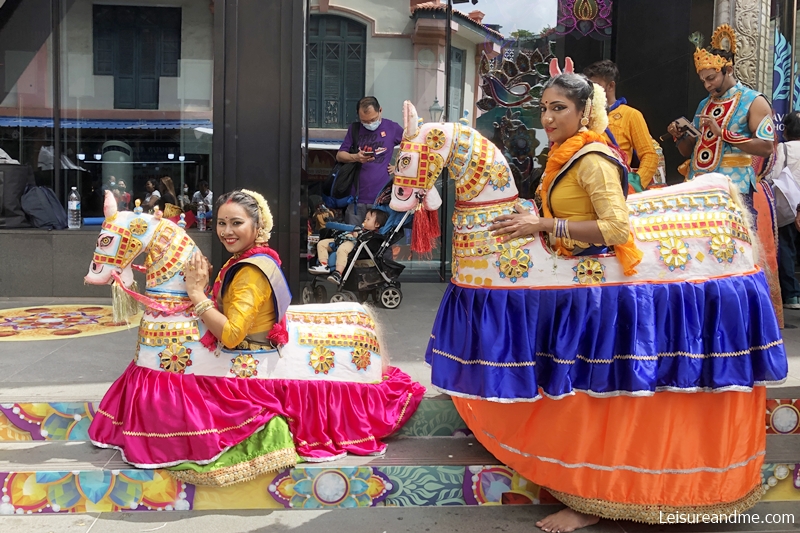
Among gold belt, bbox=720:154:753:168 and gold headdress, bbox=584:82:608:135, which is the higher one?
gold headdress, bbox=584:82:608:135

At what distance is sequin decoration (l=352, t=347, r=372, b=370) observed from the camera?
12.2 ft

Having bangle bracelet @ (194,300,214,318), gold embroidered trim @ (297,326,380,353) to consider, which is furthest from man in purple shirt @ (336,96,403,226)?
bangle bracelet @ (194,300,214,318)

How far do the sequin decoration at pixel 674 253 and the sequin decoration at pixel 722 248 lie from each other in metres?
0.13

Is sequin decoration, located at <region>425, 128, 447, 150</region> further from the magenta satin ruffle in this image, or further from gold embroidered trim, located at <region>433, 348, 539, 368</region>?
the magenta satin ruffle

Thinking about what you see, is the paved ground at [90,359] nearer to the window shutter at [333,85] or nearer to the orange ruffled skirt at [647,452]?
the orange ruffled skirt at [647,452]

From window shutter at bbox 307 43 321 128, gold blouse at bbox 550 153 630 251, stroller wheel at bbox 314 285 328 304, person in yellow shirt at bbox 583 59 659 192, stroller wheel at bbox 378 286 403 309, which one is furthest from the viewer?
window shutter at bbox 307 43 321 128

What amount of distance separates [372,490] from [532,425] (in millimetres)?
844

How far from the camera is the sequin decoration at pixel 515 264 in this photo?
3.14 metres

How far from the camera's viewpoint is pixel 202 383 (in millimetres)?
3463

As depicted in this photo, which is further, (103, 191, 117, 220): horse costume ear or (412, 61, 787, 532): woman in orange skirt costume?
(103, 191, 117, 220): horse costume ear

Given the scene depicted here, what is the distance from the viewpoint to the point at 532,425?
10.8ft

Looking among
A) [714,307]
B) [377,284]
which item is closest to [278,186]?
[377,284]

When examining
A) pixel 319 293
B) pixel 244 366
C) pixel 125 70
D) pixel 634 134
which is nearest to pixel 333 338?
pixel 244 366
